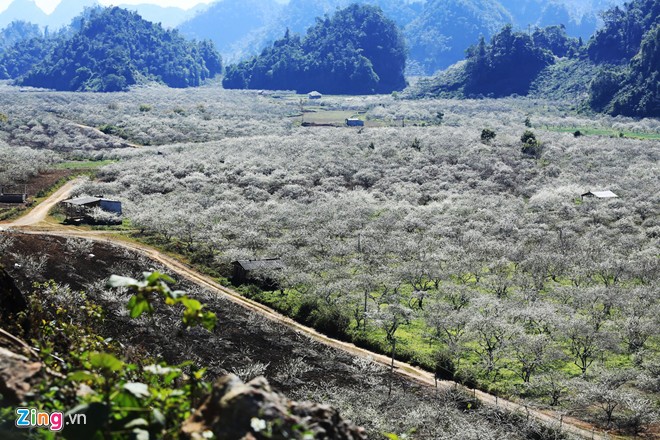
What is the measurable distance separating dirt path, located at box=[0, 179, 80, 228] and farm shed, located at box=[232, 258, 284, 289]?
31.5m

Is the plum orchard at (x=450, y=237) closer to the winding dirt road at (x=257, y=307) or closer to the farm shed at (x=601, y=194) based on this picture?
the winding dirt road at (x=257, y=307)

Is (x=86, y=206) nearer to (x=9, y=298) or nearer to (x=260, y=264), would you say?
(x=260, y=264)

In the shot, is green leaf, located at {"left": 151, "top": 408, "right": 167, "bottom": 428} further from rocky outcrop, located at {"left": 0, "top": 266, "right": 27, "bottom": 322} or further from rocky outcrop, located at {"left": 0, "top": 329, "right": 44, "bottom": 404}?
rocky outcrop, located at {"left": 0, "top": 266, "right": 27, "bottom": 322}

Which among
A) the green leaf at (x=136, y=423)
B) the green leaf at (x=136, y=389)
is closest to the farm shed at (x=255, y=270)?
the green leaf at (x=136, y=389)

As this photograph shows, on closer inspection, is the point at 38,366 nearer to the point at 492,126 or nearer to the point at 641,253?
the point at 641,253

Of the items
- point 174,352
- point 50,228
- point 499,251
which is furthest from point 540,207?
point 50,228

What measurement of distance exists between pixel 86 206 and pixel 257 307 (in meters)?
36.4

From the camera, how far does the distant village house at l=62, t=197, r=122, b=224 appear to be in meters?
76.2

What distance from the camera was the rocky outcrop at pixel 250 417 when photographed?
8.15 m

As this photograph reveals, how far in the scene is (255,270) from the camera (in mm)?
57438

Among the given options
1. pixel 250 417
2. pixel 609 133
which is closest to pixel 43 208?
pixel 250 417

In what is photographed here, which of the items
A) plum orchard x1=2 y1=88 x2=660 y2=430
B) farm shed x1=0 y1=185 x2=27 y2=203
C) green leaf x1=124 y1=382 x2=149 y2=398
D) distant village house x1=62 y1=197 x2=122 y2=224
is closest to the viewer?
green leaf x1=124 y1=382 x2=149 y2=398

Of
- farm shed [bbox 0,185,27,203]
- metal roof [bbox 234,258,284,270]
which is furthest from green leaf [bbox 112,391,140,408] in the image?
farm shed [bbox 0,185,27,203]

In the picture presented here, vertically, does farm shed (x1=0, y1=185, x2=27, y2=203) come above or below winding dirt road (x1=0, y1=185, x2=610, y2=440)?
above
